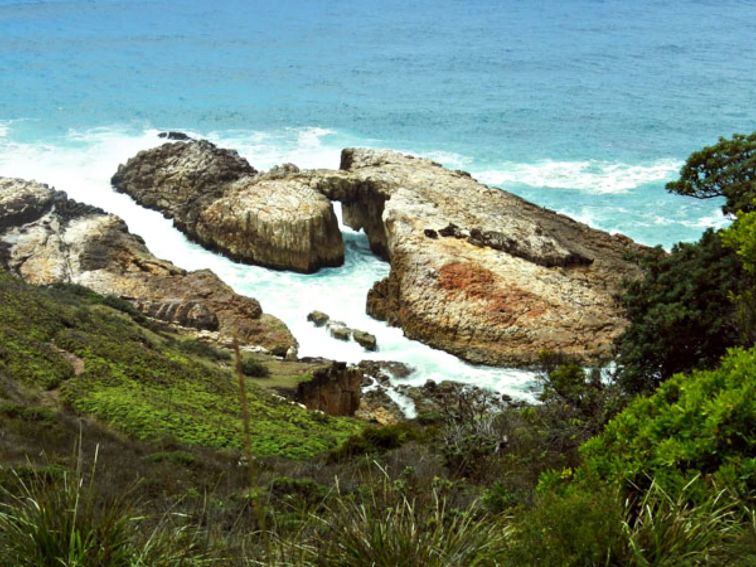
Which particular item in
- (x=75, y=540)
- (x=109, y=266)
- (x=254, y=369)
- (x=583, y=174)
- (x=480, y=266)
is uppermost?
(x=75, y=540)

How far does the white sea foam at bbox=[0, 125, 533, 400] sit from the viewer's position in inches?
1141

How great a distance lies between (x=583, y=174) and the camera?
49.2m

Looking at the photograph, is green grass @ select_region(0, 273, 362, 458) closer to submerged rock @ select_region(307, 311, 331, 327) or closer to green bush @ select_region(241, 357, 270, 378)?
green bush @ select_region(241, 357, 270, 378)

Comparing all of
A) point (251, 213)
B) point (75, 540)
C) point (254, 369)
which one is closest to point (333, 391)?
point (254, 369)

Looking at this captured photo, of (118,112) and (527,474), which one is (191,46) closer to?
(118,112)

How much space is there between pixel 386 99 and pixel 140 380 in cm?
4874

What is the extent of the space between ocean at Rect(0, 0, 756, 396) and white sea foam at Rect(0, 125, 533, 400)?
0.31 ft

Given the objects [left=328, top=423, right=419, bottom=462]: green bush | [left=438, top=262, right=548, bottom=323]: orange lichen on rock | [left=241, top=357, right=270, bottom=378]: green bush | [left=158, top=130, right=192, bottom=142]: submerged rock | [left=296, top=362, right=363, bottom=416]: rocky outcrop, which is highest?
A: [left=328, top=423, right=419, bottom=462]: green bush

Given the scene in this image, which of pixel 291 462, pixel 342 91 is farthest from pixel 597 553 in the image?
pixel 342 91

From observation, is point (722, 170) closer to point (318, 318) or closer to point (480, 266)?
point (480, 266)

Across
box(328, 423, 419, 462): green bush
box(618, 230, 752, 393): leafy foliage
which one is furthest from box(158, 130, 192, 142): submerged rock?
box(618, 230, 752, 393): leafy foliage

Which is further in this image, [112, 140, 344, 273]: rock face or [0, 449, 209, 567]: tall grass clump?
[112, 140, 344, 273]: rock face

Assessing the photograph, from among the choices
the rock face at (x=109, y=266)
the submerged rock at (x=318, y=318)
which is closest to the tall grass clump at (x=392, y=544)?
the rock face at (x=109, y=266)

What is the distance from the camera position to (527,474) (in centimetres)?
1216
